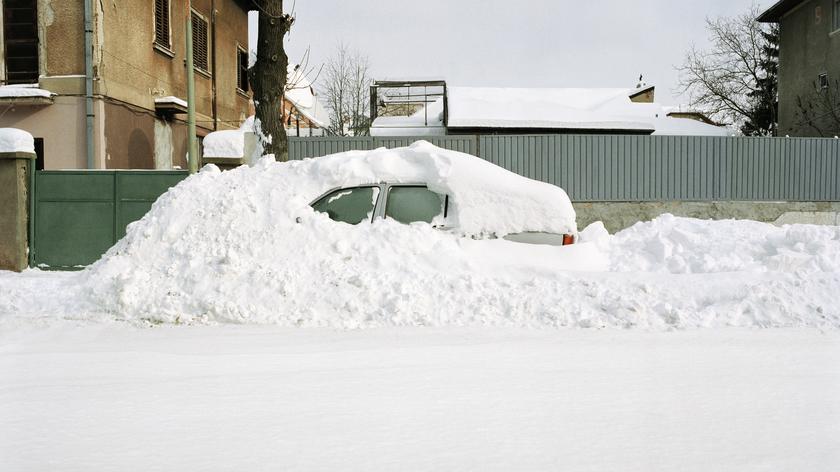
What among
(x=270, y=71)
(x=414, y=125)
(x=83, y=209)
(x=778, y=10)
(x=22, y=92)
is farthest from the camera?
(x=778, y=10)

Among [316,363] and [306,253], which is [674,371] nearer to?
[316,363]

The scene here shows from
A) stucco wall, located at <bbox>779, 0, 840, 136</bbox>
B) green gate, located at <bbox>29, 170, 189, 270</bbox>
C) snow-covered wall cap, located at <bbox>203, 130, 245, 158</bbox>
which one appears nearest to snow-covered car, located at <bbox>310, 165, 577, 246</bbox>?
snow-covered wall cap, located at <bbox>203, 130, 245, 158</bbox>

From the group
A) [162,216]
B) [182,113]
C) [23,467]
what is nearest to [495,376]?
[23,467]

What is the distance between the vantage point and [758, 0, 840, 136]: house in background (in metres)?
23.6

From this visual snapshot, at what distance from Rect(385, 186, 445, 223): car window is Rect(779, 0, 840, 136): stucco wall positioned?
21408 millimetres

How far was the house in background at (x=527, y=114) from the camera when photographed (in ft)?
70.2

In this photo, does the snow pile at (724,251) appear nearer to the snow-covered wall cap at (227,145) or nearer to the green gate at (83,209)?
the snow-covered wall cap at (227,145)

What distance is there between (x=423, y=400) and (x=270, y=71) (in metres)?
Result: 8.41

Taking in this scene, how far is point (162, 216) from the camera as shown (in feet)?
24.7

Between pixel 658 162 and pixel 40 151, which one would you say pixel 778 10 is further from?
pixel 40 151

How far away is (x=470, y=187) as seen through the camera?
24.4 ft

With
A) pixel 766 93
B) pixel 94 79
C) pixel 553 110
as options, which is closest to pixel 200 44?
pixel 94 79

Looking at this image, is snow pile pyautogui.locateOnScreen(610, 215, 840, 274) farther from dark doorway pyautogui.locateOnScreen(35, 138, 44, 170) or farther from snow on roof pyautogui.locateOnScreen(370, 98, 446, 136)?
snow on roof pyautogui.locateOnScreen(370, 98, 446, 136)

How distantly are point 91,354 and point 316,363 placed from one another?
1878 millimetres
